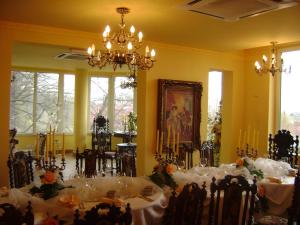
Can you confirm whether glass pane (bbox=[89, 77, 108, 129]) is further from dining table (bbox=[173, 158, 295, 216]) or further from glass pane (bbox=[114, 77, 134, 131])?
dining table (bbox=[173, 158, 295, 216])

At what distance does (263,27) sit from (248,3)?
1194 millimetres

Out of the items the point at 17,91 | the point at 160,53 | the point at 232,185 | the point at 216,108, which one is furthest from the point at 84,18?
the point at 17,91

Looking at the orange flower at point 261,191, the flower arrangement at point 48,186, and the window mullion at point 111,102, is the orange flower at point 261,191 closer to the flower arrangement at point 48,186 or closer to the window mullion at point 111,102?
the flower arrangement at point 48,186

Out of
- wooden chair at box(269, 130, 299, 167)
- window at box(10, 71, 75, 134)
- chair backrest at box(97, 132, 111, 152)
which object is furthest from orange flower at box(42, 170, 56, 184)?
window at box(10, 71, 75, 134)

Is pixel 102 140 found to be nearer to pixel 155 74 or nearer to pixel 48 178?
pixel 155 74

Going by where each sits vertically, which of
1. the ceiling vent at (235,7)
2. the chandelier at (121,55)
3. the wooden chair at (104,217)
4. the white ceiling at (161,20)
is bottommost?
the wooden chair at (104,217)

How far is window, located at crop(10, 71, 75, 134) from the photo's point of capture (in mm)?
9859

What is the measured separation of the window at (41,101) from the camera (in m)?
9.86

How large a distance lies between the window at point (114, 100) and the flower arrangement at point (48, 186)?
7.69 meters

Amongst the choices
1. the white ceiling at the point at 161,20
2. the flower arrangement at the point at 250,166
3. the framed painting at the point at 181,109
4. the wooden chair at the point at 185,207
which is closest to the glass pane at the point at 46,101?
the framed painting at the point at 181,109

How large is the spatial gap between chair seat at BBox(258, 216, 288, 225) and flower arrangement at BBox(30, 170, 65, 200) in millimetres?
2077

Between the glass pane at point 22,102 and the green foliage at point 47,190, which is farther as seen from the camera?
the glass pane at point 22,102

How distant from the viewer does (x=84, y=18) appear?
4293 mm

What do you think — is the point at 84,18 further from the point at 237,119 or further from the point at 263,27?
the point at 237,119
